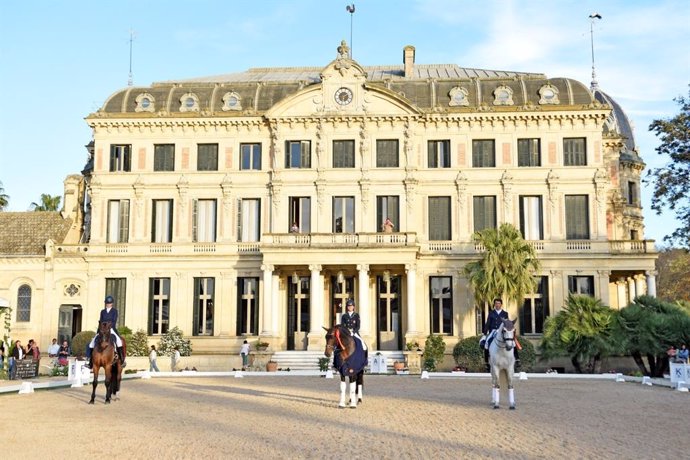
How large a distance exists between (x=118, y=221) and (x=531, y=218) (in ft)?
83.5

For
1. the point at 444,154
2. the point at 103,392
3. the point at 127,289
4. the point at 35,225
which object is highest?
the point at 444,154

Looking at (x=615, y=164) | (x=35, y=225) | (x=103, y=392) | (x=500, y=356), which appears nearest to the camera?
(x=500, y=356)

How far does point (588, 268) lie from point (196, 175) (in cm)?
2437

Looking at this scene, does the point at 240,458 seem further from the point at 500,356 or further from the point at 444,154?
the point at 444,154

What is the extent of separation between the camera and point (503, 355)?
2038 cm

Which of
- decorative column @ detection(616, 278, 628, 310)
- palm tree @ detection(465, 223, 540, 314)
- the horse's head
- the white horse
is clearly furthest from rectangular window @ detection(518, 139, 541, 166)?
the horse's head

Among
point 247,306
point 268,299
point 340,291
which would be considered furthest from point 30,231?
point 340,291

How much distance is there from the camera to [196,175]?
50750 millimetres

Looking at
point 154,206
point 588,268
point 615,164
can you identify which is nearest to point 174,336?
point 154,206

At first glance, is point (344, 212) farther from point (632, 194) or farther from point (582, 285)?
point (632, 194)

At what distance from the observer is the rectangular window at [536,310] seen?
157ft

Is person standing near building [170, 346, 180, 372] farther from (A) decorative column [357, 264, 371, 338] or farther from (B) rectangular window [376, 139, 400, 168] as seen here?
Result: (B) rectangular window [376, 139, 400, 168]

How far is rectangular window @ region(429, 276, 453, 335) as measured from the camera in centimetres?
4838

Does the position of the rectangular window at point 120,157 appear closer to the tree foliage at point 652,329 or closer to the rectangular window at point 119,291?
the rectangular window at point 119,291
